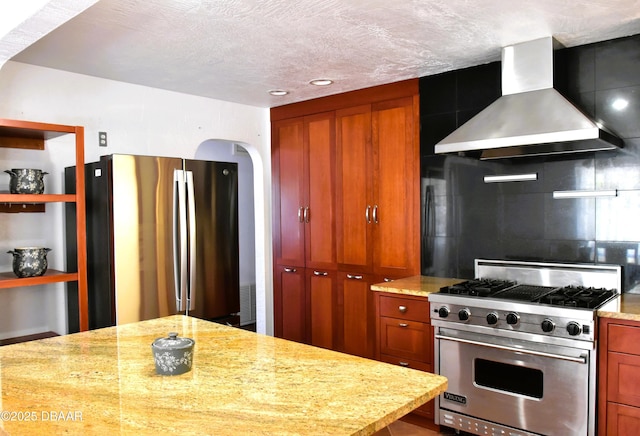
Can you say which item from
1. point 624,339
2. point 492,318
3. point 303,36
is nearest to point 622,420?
point 624,339

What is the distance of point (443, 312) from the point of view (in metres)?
2.93

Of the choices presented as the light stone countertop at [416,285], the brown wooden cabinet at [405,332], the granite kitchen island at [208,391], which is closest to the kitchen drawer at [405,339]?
the brown wooden cabinet at [405,332]

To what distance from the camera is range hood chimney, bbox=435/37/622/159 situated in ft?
8.60

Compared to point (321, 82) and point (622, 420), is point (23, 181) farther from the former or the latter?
Answer: point (622, 420)

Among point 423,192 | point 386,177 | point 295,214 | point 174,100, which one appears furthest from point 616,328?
point 174,100

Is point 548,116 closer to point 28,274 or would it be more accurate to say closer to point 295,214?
point 295,214

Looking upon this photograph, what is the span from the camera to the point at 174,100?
13.2 feet

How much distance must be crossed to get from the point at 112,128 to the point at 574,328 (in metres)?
3.23

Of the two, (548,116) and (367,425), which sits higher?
(548,116)

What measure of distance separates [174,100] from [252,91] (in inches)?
25.0

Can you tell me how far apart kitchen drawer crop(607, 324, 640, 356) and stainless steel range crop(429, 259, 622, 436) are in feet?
0.28

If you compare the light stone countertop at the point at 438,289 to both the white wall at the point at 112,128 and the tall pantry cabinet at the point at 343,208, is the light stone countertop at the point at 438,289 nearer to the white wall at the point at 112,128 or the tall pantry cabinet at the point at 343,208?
the tall pantry cabinet at the point at 343,208

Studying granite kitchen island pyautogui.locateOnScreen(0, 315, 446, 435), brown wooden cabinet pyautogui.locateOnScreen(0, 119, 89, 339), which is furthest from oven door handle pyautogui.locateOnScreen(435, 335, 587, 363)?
brown wooden cabinet pyautogui.locateOnScreen(0, 119, 89, 339)

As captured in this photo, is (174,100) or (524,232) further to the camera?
(174,100)
